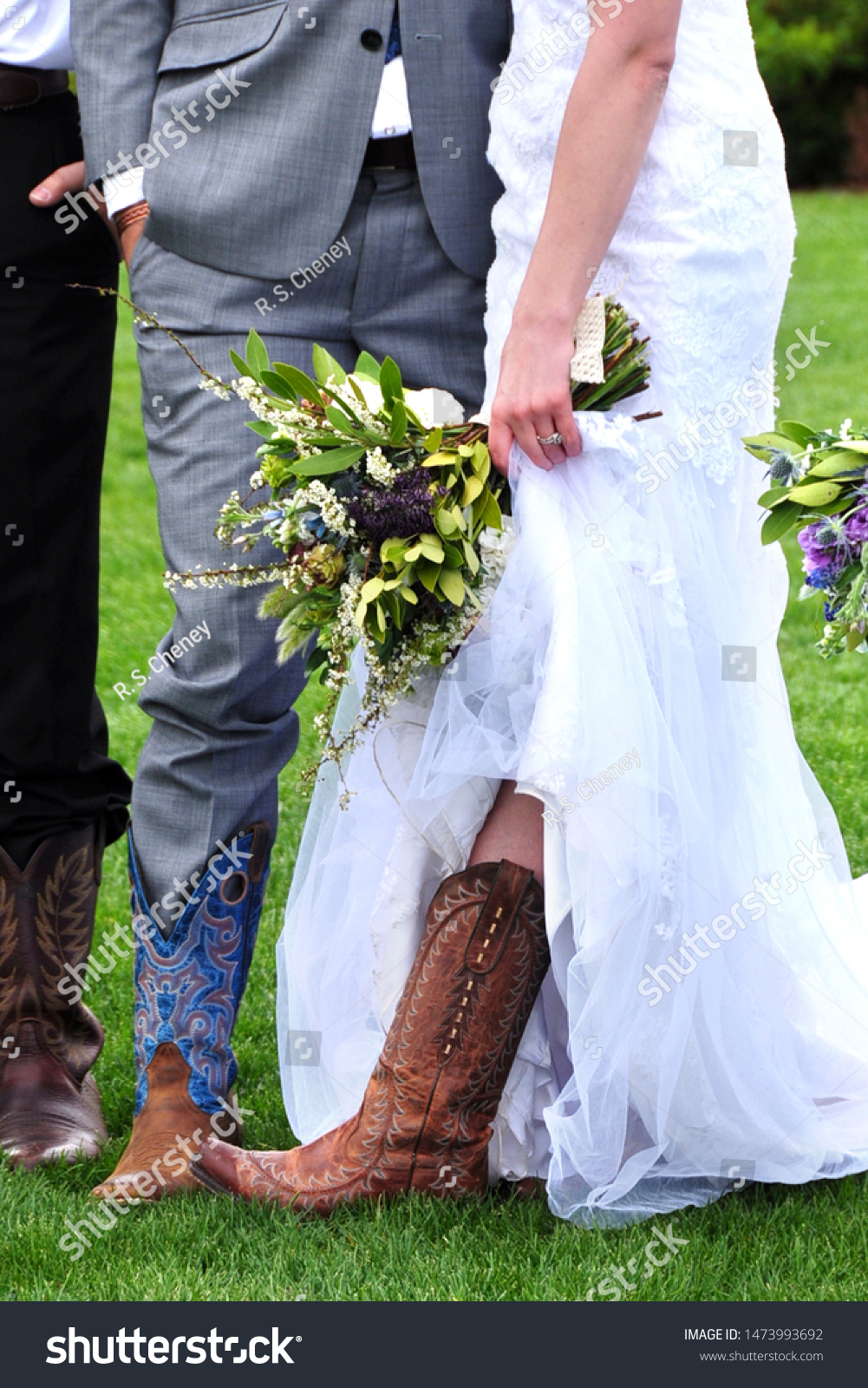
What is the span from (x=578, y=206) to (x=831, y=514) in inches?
19.3

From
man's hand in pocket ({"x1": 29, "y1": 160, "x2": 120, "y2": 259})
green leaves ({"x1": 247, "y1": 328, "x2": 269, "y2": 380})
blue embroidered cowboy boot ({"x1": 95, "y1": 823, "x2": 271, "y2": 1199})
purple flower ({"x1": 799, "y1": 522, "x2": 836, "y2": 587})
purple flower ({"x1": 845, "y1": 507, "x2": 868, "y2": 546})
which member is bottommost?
blue embroidered cowboy boot ({"x1": 95, "y1": 823, "x2": 271, "y2": 1199})

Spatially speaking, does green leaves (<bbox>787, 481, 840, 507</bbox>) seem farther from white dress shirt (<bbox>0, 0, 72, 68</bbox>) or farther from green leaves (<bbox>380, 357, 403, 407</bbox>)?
white dress shirt (<bbox>0, 0, 72, 68</bbox>)

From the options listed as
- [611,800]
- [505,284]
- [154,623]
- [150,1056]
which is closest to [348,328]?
[505,284]

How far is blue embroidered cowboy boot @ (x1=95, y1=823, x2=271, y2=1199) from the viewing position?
2.33m

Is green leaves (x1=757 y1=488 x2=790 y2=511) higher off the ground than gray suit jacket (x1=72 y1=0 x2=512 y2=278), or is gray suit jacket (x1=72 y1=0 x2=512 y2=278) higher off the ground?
gray suit jacket (x1=72 y1=0 x2=512 y2=278)

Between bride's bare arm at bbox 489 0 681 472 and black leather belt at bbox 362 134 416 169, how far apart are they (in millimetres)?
289

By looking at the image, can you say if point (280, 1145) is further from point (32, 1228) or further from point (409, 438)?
point (409, 438)

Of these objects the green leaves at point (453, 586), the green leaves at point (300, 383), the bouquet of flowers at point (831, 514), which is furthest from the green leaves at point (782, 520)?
the green leaves at point (300, 383)

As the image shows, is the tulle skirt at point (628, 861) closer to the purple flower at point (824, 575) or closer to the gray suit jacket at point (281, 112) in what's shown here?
the purple flower at point (824, 575)

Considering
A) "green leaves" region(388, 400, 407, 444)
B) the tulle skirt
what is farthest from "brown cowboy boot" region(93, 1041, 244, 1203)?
"green leaves" region(388, 400, 407, 444)

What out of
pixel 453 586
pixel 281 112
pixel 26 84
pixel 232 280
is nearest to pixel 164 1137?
pixel 453 586

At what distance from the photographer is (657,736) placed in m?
2.06

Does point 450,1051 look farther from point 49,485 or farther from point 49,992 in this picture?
point 49,485
